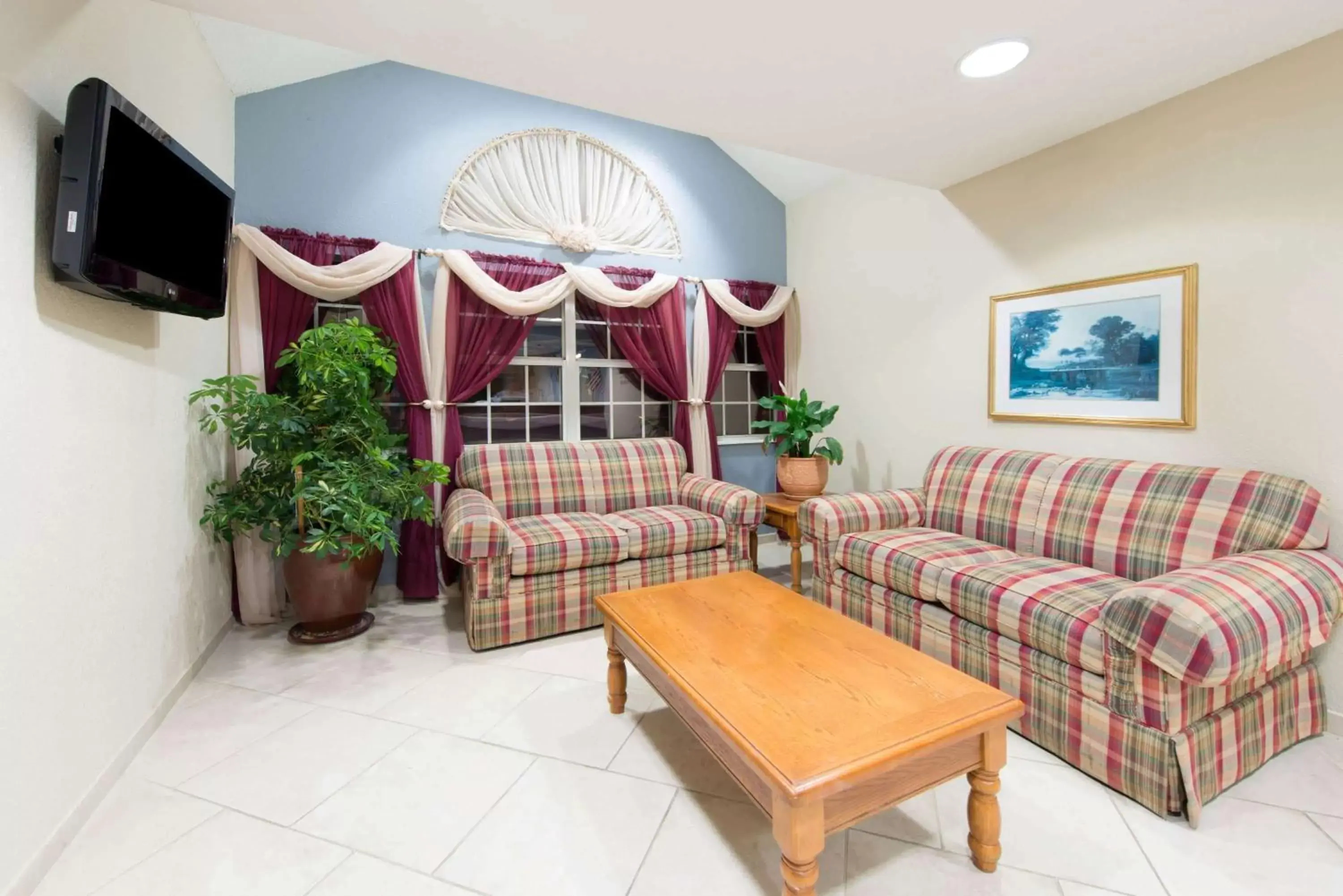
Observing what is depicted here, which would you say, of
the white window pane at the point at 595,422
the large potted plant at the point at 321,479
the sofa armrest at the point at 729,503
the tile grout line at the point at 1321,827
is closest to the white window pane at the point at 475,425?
the white window pane at the point at 595,422

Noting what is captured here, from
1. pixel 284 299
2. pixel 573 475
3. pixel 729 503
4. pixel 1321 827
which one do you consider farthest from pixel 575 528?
pixel 1321 827

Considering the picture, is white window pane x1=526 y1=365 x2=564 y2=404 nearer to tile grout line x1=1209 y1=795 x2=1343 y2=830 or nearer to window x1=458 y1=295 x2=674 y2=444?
window x1=458 y1=295 x2=674 y2=444

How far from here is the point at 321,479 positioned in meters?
2.59

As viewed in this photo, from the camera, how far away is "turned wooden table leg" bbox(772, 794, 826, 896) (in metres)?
1.17

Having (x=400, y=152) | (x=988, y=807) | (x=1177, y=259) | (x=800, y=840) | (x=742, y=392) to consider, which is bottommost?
(x=988, y=807)

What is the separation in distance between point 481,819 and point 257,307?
2756 mm

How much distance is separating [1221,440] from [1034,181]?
1.45 meters

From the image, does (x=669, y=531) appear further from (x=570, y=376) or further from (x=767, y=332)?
(x=767, y=332)

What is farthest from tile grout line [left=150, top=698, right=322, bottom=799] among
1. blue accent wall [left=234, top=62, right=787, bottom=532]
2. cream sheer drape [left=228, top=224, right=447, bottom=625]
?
blue accent wall [left=234, top=62, right=787, bottom=532]

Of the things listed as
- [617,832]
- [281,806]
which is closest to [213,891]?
[281,806]

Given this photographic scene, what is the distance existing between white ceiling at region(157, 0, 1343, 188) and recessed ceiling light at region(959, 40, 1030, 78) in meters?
0.04

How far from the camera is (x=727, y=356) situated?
4.34 m

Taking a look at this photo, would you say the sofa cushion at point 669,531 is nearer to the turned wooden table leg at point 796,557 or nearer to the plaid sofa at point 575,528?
the plaid sofa at point 575,528

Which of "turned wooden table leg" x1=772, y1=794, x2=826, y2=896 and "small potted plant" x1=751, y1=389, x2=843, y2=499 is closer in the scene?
"turned wooden table leg" x1=772, y1=794, x2=826, y2=896
